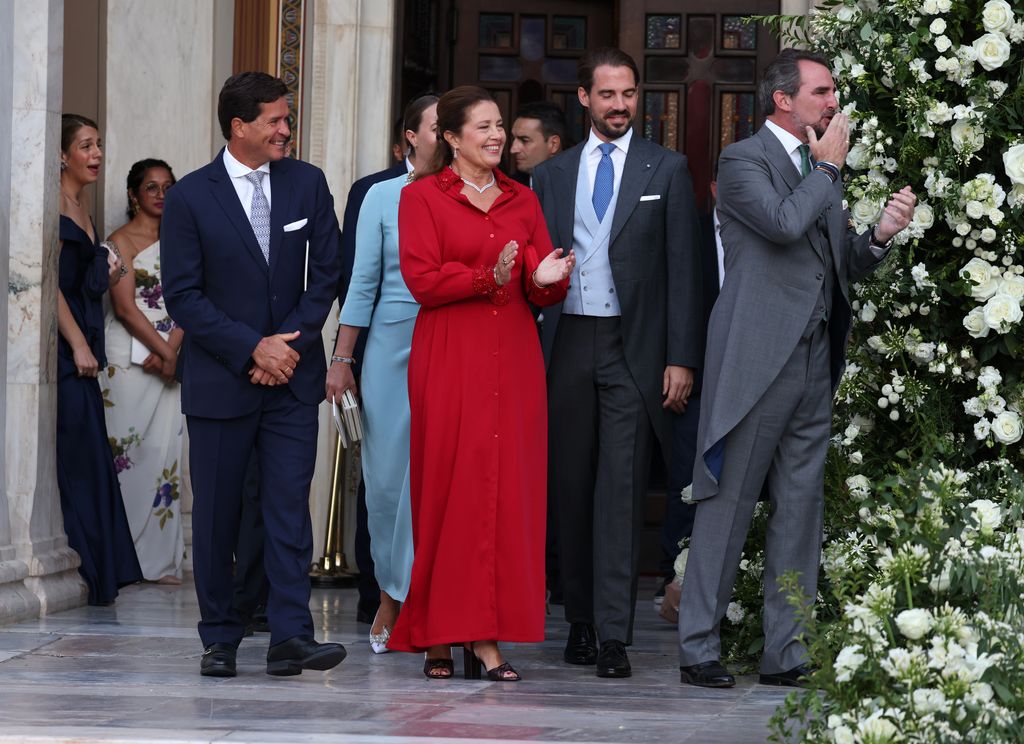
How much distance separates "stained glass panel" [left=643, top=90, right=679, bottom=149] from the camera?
861cm

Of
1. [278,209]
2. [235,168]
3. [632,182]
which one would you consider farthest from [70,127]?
[632,182]

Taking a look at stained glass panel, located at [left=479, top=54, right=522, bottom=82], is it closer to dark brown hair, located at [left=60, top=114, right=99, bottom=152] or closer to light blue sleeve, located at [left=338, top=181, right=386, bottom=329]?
dark brown hair, located at [left=60, top=114, right=99, bottom=152]

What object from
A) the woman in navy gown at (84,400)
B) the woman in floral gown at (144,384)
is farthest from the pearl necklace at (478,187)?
the woman in floral gown at (144,384)

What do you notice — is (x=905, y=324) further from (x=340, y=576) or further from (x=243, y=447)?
(x=340, y=576)

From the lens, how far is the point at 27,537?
696 cm

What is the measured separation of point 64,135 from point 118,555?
6.36 feet

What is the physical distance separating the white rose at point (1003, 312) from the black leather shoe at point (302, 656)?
7.56ft

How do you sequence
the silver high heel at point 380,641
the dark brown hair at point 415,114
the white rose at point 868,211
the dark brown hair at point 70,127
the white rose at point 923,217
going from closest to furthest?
the white rose at point 923,217 < the white rose at point 868,211 < the silver high heel at point 380,641 < the dark brown hair at point 415,114 < the dark brown hair at point 70,127

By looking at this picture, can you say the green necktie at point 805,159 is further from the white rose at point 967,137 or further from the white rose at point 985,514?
the white rose at point 985,514

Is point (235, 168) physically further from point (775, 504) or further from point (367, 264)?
point (775, 504)

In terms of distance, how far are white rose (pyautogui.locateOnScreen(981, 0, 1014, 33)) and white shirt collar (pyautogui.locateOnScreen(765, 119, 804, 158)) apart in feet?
2.22

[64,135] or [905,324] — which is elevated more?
[64,135]

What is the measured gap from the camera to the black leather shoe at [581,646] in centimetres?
598

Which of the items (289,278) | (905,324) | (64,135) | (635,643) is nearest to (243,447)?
(289,278)
